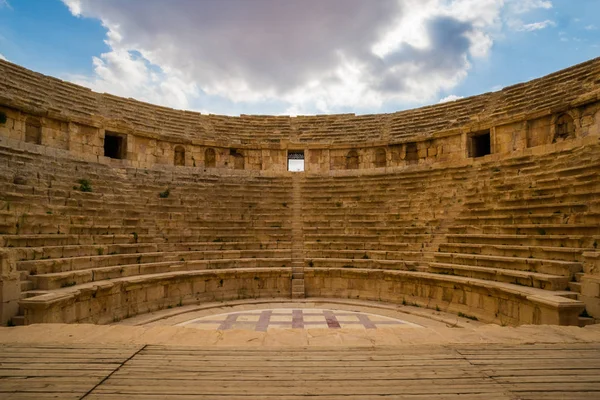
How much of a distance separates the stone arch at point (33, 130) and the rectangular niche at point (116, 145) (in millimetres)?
2571

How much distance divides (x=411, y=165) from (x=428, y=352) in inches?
547

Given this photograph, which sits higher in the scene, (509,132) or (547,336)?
(509,132)

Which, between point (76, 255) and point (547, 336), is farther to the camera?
point (76, 255)

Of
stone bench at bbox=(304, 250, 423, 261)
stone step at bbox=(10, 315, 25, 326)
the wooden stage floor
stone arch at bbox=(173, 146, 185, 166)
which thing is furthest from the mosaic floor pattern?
stone arch at bbox=(173, 146, 185, 166)

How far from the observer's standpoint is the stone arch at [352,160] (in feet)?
59.5

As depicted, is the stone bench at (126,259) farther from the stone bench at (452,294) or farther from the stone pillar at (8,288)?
the stone bench at (452,294)

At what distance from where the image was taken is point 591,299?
242 inches

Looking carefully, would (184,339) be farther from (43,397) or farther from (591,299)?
(591,299)

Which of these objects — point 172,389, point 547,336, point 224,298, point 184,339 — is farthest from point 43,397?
point 224,298

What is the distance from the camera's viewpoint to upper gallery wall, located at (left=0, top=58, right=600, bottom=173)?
13.2 meters

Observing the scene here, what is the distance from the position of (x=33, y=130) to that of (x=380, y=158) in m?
15.2

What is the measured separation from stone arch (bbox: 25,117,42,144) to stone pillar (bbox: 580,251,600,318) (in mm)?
17403

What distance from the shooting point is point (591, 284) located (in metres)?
6.17

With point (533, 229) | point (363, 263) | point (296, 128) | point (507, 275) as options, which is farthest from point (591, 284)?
point (296, 128)
